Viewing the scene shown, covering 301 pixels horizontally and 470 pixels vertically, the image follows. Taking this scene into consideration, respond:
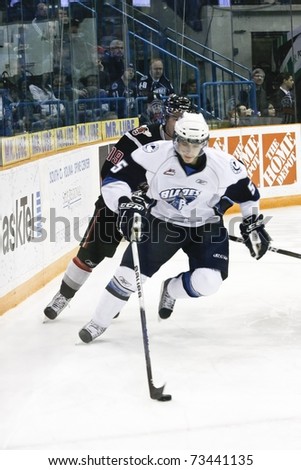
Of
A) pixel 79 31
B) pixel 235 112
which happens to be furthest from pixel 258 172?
pixel 79 31

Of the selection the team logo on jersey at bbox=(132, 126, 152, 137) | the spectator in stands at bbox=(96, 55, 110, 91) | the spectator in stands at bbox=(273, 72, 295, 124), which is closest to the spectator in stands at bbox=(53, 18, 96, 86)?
the spectator in stands at bbox=(96, 55, 110, 91)

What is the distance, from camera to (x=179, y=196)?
14.1 ft

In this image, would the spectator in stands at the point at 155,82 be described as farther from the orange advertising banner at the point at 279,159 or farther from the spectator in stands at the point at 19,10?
the spectator in stands at the point at 19,10

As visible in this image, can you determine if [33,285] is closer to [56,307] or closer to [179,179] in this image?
[56,307]

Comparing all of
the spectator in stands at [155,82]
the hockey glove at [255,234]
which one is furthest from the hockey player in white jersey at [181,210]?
the spectator in stands at [155,82]

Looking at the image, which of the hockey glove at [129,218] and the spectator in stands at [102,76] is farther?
the spectator in stands at [102,76]

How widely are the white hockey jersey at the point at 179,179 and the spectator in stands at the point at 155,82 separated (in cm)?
526

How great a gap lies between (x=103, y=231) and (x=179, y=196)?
27.4 inches

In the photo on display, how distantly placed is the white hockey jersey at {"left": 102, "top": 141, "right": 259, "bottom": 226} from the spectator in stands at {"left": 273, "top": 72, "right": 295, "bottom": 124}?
6.15 metres

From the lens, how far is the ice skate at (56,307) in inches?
197

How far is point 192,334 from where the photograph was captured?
4.71 m

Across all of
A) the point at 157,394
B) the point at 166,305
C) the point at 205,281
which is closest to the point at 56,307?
the point at 166,305

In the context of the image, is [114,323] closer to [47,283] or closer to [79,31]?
[47,283]

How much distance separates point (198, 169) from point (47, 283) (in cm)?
205
